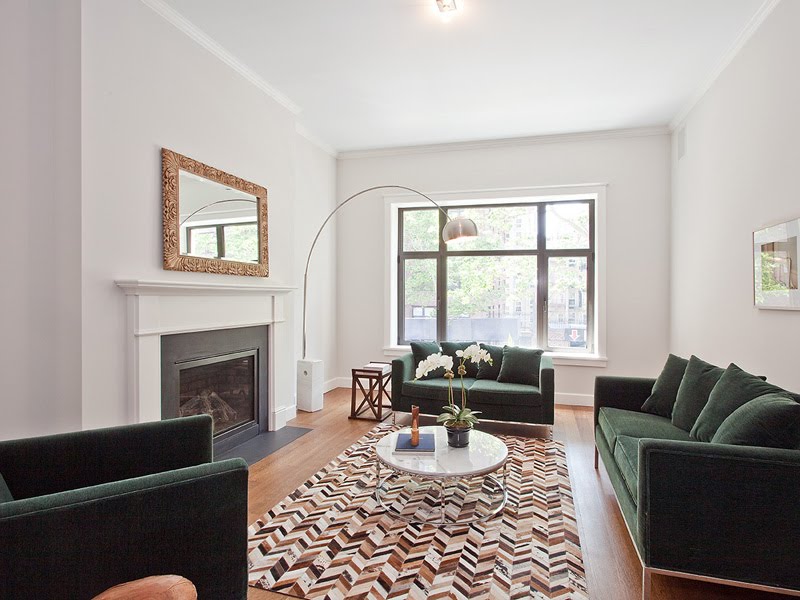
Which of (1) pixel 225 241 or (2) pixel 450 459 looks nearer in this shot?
(2) pixel 450 459

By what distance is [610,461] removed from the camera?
260cm

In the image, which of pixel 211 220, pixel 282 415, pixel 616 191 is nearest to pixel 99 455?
pixel 211 220

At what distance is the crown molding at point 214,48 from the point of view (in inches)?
114

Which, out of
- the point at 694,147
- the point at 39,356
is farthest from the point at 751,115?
the point at 39,356

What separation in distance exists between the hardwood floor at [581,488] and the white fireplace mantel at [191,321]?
0.58m

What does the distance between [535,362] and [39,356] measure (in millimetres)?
3665

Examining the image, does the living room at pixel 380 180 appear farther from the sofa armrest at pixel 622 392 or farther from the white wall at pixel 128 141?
the sofa armrest at pixel 622 392

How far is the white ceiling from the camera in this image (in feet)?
9.43

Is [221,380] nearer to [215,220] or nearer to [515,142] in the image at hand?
[215,220]

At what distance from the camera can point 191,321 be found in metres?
3.14

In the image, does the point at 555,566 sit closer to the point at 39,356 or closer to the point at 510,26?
the point at 39,356

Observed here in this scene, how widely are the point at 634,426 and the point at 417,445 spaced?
1287mm

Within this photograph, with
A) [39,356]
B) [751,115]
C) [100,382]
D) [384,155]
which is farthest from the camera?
[384,155]

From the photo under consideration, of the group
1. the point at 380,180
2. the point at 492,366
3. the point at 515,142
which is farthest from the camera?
the point at 380,180
